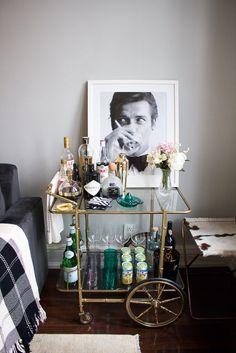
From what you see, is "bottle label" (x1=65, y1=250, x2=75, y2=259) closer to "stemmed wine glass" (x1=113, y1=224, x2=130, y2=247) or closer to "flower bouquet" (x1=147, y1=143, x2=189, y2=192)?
"stemmed wine glass" (x1=113, y1=224, x2=130, y2=247)

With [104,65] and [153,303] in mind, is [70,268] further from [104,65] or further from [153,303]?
[104,65]

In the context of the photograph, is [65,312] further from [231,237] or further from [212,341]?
[231,237]

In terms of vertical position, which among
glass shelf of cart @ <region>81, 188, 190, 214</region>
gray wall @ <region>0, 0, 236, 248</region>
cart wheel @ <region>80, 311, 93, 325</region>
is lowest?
cart wheel @ <region>80, 311, 93, 325</region>

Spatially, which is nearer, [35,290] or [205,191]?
[35,290]

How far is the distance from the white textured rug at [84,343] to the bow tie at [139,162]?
103 centimetres

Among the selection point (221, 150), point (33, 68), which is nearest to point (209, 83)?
point (221, 150)

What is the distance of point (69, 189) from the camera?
1.55 meters

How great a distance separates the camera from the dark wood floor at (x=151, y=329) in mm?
1490

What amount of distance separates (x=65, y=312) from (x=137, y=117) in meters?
1.35

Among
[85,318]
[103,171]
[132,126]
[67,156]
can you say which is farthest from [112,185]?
[85,318]

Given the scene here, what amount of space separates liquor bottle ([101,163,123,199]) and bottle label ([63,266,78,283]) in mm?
508

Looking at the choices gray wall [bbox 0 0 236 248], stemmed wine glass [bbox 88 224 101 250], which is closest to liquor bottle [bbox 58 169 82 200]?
gray wall [bbox 0 0 236 248]

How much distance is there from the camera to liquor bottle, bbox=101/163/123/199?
1592 millimetres

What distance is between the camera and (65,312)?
172 centimetres
